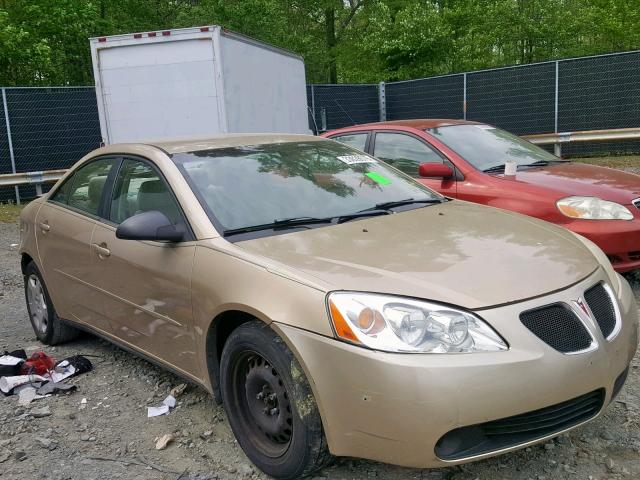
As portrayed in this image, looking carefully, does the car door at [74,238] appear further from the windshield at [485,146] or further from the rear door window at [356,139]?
the windshield at [485,146]

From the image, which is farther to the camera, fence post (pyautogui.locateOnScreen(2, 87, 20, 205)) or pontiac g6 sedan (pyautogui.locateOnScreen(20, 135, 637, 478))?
fence post (pyautogui.locateOnScreen(2, 87, 20, 205))

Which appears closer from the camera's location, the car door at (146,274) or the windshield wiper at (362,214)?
the car door at (146,274)

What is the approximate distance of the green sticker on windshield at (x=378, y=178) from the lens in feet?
13.1

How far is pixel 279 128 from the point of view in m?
11.2

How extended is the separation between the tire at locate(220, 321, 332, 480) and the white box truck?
22.2 feet

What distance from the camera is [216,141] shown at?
403 cm

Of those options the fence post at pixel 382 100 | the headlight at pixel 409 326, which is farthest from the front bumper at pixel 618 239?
the fence post at pixel 382 100

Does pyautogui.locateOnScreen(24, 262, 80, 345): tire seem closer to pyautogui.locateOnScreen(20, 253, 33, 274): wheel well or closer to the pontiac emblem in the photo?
pyautogui.locateOnScreen(20, 253, 33, 274): wheel well

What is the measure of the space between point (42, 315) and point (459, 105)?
13.2 metres

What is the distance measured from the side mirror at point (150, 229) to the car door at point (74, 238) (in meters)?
0.91

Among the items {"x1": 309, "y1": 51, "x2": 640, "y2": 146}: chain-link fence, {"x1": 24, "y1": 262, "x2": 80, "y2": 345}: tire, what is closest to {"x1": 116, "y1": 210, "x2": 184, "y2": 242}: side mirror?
{"x1": 24, "y1": 262, "x2": 80, "y2": 345}: tire

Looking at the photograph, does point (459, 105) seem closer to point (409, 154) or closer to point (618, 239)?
point (409, 154)

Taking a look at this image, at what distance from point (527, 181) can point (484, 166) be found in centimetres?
50

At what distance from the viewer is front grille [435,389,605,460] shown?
2.38 metres
